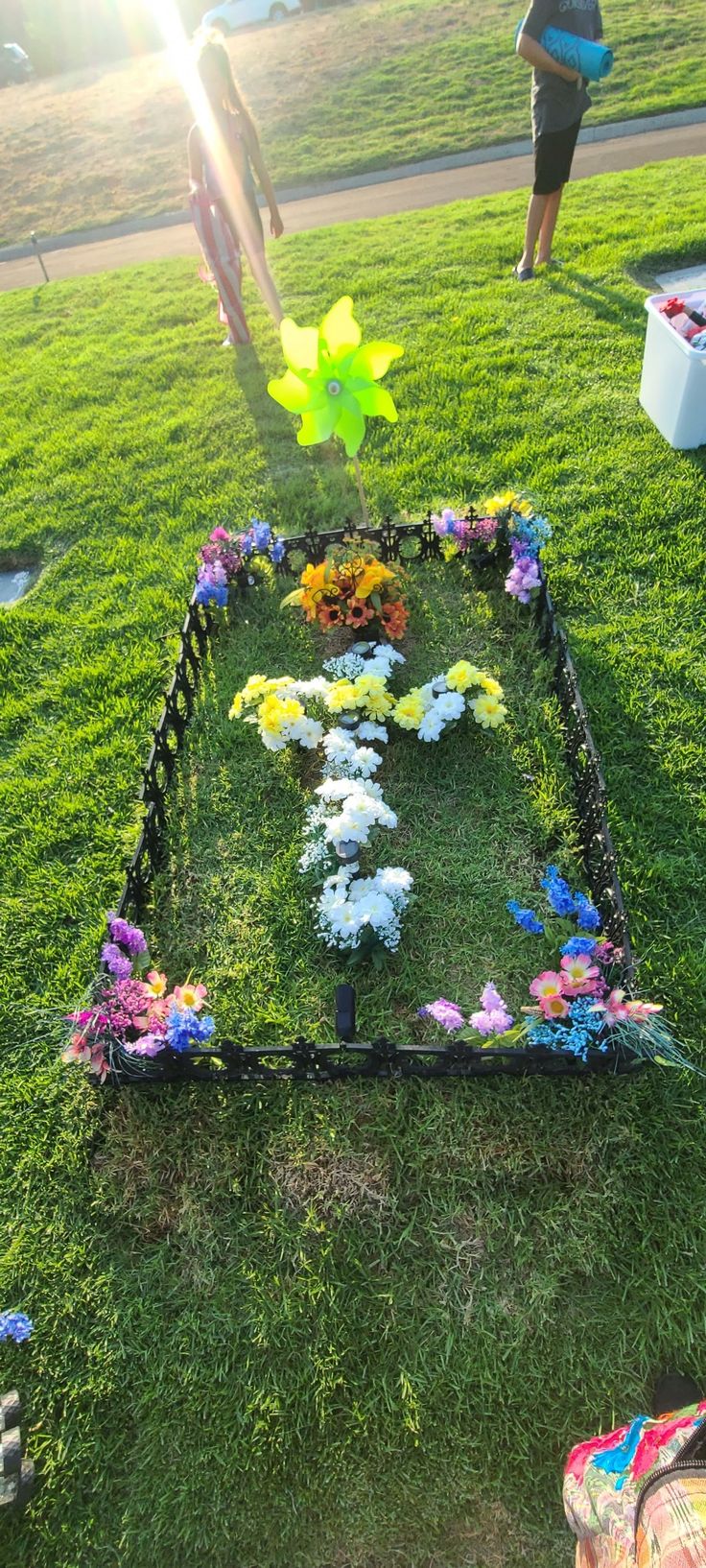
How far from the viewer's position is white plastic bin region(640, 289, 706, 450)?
4090 millimetres

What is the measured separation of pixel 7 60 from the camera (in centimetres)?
2273

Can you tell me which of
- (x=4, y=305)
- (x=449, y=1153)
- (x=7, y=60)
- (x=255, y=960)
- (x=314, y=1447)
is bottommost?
(x=314, y=1447)

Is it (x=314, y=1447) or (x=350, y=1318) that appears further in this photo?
(x=350, y=1318)

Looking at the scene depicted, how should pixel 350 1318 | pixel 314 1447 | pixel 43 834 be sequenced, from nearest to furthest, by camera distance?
pixel 314 1447
pixel 350 1318
pixel 43 834

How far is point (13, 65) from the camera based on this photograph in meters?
22.7

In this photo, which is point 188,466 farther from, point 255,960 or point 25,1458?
point 25,1458

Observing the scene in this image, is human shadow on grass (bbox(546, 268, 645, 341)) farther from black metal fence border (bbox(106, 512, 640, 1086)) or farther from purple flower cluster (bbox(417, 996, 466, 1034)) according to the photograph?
purple flower cluster (bbox(417, 996, 466, 1034))

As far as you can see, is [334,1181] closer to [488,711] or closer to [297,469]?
[488,711]

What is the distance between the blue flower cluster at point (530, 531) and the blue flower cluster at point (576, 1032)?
2128 mm

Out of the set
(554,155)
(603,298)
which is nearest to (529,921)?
(603,298)

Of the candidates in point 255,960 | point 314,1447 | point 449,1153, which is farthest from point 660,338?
point 314,1447

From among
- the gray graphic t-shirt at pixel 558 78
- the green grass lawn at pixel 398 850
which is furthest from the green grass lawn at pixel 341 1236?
the gray graphic t-shirt at pixel 558 78

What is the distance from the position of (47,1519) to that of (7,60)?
31.7 meters

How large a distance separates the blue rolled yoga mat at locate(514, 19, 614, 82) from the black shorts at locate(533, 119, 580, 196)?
1.19ft
